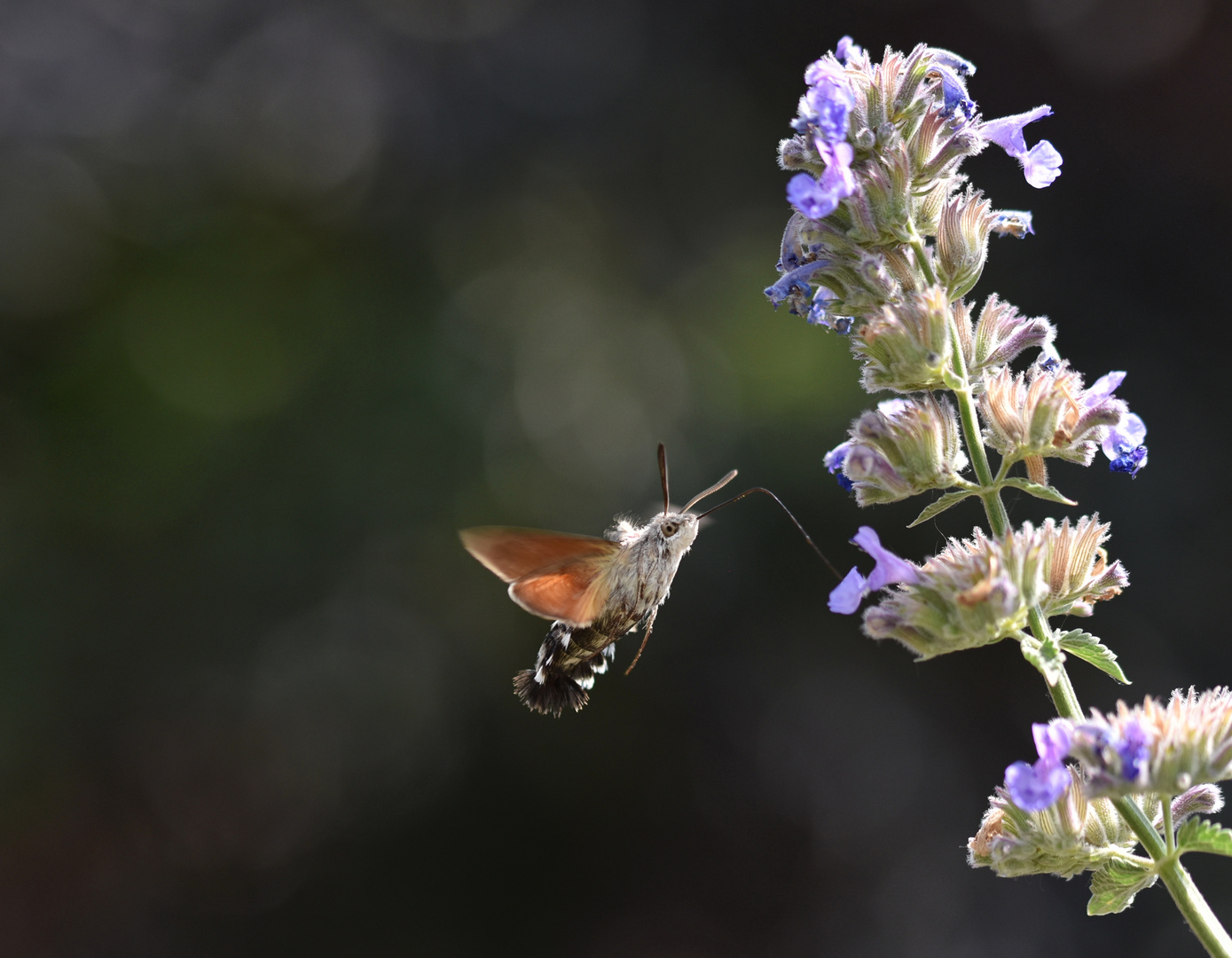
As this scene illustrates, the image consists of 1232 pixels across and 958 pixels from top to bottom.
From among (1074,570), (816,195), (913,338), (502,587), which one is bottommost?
(502,587)

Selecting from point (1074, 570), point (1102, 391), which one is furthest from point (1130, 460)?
point (1074, 570)

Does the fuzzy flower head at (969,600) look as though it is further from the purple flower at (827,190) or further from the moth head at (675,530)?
the moth head at (675,530)

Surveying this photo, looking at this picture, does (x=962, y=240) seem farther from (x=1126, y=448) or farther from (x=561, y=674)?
(x=561, y=674)

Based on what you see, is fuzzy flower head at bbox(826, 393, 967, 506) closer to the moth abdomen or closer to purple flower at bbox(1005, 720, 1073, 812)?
purple flower at bbox(1005, 720, 1073, 812)

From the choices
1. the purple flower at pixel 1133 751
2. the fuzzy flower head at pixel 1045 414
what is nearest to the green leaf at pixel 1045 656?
the purple flower at pixel 1133 751

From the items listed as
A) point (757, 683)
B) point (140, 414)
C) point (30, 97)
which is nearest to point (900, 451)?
point (757, 683)

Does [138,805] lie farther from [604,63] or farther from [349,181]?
[604,63]
